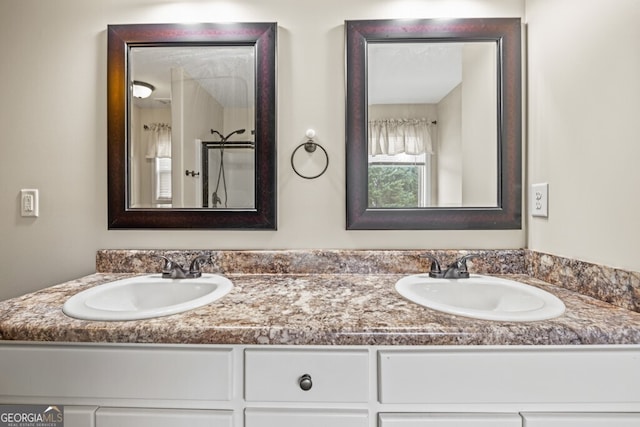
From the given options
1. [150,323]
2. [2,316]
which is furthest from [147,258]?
[150,323]

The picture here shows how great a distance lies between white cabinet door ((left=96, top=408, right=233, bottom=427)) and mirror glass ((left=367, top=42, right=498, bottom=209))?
91 cm

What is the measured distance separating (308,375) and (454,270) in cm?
71

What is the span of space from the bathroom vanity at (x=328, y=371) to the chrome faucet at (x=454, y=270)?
0.39 meters

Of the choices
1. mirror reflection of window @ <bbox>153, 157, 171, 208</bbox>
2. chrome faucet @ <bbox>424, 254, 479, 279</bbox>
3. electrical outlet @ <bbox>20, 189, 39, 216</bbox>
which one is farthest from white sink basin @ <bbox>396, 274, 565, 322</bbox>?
electrical outlet @ <bbox>20, 189, 39, 216</bbox>

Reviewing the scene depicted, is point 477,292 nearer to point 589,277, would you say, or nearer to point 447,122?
point 589,277

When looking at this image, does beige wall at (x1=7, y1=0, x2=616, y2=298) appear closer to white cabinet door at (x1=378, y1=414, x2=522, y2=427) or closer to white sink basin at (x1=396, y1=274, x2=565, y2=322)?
white sink basin at (x1=396, y1=274, x2=565, y2=322)

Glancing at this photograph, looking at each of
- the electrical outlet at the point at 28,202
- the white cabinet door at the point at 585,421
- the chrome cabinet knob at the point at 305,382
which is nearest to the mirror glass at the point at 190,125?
the electrical outlet at the point at 28,202

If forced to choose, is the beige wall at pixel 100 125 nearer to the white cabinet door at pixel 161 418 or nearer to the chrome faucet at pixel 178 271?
the chrome faucet at pixel 178 271

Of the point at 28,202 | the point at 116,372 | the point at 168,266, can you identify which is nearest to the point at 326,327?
the point at 116,372

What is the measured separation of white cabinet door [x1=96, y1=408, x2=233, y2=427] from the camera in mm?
747

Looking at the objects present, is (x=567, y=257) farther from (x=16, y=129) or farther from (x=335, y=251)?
(x=16, y=129)

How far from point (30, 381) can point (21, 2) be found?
160cm

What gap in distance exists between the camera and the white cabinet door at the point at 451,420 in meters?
0.73

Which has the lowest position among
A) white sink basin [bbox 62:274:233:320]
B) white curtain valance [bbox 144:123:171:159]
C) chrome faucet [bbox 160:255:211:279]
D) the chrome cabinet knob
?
the chrome cabinet knob
